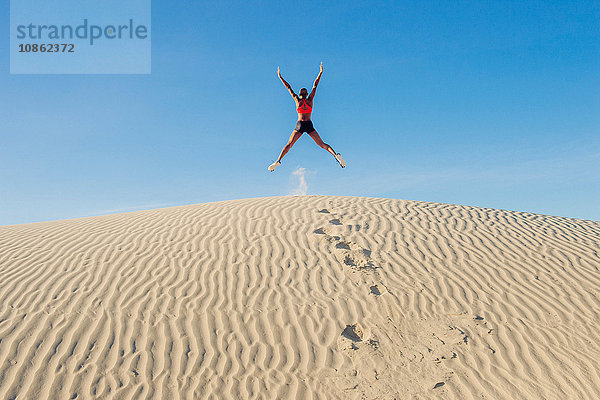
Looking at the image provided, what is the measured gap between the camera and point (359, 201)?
12.4 m

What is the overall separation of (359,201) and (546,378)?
25.1ft

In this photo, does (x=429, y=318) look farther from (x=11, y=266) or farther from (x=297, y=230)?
(x=11, y=266)


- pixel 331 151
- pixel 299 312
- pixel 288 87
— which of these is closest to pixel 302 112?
pixel 288 87

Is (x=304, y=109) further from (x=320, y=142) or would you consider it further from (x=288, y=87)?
(x=320, y=142)

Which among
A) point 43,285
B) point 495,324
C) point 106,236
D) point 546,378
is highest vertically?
point 106,236

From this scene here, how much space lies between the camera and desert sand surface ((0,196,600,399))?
17.0 feet

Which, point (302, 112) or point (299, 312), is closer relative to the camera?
point (299, 312)

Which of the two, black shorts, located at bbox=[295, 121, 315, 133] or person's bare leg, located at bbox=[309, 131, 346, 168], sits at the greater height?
black shorts, located at bbox=[295, 121, 315, 133]

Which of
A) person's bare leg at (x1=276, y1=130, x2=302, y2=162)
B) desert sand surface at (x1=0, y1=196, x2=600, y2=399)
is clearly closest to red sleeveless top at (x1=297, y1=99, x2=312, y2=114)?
person's bare leg at (x1=276, y1=130, x2=302, y2=162)

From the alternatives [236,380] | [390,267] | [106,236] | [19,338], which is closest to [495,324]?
[390,267]

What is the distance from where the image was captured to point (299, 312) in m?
6.42

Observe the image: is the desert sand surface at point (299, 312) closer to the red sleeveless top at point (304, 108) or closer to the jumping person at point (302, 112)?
the jumping person at point (302, 112)

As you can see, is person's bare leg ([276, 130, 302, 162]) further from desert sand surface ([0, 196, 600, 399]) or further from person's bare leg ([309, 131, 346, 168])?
desert sand surface ([0, 196, 600, 399])

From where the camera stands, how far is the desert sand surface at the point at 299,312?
5176mm
